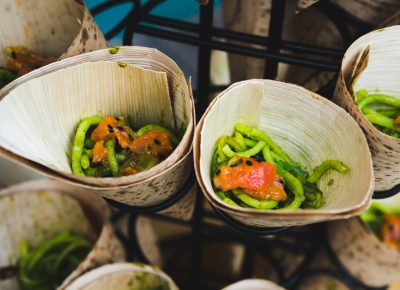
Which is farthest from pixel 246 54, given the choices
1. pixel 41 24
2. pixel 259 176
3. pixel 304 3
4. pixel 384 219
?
pixel 384 219

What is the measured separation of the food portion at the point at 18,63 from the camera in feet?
3.72

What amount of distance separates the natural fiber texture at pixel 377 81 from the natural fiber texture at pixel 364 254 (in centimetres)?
31

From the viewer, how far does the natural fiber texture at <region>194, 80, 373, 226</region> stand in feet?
2.50

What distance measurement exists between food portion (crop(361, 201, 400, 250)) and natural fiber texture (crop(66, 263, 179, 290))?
0.94 metres

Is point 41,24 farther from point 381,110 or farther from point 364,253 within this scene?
point 364,253

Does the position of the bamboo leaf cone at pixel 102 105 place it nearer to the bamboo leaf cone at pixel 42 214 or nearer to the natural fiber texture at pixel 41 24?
the natural fiber texture at pixel 41 24

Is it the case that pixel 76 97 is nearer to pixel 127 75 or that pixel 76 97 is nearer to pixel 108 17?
pixel 127 75

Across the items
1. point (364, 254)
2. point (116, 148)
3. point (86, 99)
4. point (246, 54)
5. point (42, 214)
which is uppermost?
point (246, 54)

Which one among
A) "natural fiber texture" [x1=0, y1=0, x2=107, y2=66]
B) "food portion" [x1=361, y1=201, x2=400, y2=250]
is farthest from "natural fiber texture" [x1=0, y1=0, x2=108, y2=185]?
"food portion" [x1=361, y1=201, x2=400, y2=250]

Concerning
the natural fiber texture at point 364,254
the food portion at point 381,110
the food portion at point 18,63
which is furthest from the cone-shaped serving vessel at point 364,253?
the food portion at point 18,63

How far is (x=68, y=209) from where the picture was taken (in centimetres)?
152

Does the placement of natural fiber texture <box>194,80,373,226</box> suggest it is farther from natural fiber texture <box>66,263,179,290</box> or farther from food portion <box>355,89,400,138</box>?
natural fiber texture <box>66,263,179,290</box>

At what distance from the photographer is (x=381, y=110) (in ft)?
3.39

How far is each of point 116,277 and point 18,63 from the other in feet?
2.18
